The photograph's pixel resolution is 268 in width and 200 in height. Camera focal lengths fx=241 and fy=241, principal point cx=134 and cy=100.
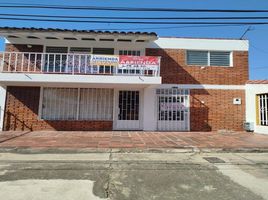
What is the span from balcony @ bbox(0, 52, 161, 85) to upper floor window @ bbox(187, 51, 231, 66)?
2738 mm

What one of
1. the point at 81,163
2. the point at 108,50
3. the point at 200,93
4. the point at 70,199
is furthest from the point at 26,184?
the point at 200,93

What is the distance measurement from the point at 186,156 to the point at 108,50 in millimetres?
8327

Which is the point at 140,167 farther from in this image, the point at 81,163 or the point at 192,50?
the point at 192,50

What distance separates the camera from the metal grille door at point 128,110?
44.2 ft

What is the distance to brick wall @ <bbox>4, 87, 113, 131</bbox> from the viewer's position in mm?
13023

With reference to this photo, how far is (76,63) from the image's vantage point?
504 inches

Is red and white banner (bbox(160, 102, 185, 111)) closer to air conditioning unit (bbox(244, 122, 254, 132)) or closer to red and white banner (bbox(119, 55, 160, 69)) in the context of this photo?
red and white banner (bbox(119, 55, 160, 69))

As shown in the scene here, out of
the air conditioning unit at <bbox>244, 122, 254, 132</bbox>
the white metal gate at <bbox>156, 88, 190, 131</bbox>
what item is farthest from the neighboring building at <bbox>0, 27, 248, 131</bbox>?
the air conditioning unit at <bbox>244, 122, 254, 132</bbox>

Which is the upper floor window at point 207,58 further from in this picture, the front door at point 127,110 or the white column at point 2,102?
the white column at point 2,102

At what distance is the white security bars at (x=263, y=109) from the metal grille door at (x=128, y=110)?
22.1 ft

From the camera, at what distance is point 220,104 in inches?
549

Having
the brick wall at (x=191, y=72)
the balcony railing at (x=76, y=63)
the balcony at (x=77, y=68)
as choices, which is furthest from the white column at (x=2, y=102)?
the brick wall at (x=191, y=72)

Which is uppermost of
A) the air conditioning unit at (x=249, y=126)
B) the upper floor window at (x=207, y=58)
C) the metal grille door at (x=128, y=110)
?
the upper floor window at (x=207, y=58)

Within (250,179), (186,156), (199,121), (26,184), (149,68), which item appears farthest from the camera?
(199,121)
